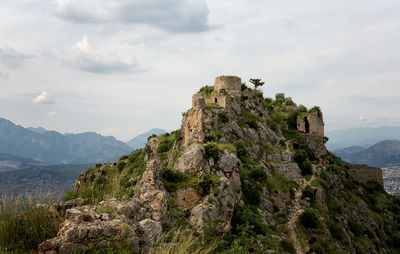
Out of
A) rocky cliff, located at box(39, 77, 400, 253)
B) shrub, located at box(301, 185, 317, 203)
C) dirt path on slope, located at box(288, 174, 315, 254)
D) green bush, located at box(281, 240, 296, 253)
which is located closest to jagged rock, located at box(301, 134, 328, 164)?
rocky cliff, located at box(39, 77, 400, 253)

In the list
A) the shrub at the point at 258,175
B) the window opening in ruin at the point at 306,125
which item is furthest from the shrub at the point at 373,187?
the shrub at the point at 258,175

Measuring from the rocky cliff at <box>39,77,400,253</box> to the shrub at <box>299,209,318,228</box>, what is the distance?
11cm

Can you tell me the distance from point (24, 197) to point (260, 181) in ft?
89.6

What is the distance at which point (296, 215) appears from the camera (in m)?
32.2

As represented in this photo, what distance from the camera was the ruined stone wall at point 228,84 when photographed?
48312 millimetres

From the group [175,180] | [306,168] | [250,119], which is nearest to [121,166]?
[250,119]

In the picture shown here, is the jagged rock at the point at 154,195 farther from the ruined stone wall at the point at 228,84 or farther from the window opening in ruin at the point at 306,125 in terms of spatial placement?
the window opening in ruin at the point at 306,125

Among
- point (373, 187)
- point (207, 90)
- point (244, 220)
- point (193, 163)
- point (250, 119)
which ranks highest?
point (207, 90)

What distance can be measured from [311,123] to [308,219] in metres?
27.8

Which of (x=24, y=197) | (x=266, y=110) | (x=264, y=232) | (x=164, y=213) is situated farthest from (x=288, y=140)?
(x=24, y=197)

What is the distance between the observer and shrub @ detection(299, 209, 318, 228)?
3047cm

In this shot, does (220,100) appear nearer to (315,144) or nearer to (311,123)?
(315,144)

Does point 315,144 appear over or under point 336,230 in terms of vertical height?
over

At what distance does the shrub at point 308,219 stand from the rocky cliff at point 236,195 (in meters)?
0.11
